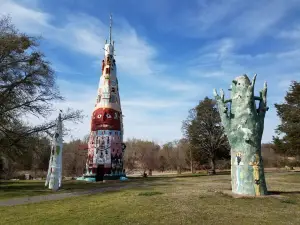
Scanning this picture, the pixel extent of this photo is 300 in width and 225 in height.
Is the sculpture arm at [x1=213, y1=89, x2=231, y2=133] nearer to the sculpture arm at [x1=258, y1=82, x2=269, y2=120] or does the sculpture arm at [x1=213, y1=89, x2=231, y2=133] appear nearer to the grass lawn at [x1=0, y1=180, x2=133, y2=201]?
the sculpture arm at [x1=258, y1=82, x2=269, y2=120]

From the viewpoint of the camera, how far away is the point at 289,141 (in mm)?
37906

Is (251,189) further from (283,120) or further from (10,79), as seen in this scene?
(283,120)

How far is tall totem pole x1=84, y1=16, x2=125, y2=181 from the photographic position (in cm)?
3296

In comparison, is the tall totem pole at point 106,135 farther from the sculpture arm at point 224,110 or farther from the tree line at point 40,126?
the sculpture arm at point 224,110

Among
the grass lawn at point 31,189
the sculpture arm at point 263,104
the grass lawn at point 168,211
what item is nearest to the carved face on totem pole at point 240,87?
the sculpture arm at point 263,104

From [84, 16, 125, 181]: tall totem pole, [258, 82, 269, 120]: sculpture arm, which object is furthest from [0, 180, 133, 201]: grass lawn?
[258, 82, 269, 120]: sculpture arm

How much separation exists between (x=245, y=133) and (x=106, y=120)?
20.8m

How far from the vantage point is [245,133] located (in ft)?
49.5

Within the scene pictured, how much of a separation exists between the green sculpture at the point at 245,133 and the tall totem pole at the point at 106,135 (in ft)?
62.5

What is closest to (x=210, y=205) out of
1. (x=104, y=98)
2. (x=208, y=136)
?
(x=104, y=98)

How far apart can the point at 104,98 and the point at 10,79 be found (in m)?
12.7

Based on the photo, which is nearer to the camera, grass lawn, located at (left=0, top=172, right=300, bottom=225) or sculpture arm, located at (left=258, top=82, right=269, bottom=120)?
grass lawn, located at (left=0, top=172, right=300, bottom=225)

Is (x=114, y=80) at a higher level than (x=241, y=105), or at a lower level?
higher

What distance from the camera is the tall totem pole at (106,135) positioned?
32956 millimetres
